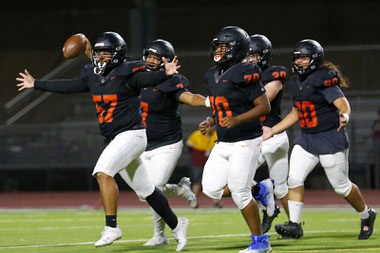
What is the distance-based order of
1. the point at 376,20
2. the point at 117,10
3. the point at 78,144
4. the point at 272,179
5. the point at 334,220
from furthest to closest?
1. the point at 117,10
2. the point at 376,20
3. the point at 78,144
4. the point at 334,220
5. the point at 272,179

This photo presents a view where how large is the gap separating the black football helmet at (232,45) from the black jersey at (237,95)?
3.3 inches

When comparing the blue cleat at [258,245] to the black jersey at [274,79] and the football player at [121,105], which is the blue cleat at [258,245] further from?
the black jersey at [274,79]

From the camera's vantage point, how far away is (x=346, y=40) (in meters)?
24.7

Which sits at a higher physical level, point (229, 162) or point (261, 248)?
point (229, 162)

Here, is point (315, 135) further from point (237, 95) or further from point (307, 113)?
point (237, 95)

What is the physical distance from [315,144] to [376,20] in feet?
52.6

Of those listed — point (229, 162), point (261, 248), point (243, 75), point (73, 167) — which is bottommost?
point (73, 167)

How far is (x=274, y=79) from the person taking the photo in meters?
9.29

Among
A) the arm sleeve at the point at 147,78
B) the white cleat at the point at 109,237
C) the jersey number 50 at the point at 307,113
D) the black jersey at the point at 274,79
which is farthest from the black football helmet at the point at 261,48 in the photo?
the white cleat at the point at 109,237

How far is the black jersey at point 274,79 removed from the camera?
9289 millimetres

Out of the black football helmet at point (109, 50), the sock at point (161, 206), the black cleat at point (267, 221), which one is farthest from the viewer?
the black cleat at point (267, 221)

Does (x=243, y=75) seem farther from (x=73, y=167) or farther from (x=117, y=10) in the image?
(x=117, y=10)

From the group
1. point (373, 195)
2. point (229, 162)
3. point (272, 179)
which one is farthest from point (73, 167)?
point (229, 162)

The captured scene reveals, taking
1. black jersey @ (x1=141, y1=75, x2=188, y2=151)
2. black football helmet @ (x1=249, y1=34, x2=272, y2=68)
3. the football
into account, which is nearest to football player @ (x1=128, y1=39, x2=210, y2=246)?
black jersey @ (x1=141, y1=75, x2=188, y2=151)
